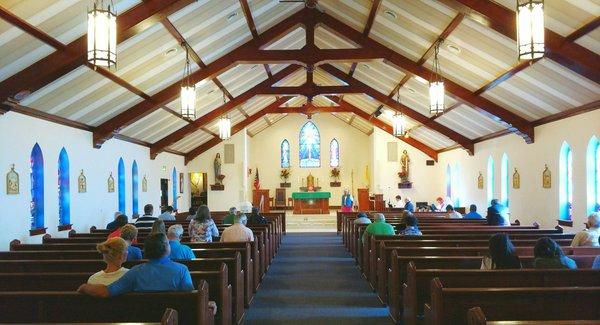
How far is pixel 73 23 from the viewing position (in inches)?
286

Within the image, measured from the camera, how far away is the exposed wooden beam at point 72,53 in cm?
773

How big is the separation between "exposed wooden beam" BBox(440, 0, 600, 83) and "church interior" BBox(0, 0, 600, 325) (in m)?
0.03

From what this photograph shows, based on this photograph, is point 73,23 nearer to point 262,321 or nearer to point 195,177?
point 262,321

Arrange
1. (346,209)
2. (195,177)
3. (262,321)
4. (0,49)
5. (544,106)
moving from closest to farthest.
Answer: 1. (262,321)
2. (0,49)
3. (544,106)
4. (346,209)
5. (195,177)

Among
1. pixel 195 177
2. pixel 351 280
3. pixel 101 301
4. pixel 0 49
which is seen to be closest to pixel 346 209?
pixel 195 177

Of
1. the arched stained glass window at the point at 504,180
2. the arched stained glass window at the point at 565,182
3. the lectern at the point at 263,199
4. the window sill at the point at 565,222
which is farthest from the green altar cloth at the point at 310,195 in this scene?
the window sill at the point at 565,222

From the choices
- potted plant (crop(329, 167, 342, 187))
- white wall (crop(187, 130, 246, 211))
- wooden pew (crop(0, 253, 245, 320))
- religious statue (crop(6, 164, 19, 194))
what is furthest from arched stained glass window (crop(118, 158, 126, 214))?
potted plant (crop(329, 167, 342, 187))

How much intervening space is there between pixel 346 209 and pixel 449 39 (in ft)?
36.4

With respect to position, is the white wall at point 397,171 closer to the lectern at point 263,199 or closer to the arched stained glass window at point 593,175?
the lectern at point 263,199

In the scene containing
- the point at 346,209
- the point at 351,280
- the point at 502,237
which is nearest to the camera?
the point at 502,237

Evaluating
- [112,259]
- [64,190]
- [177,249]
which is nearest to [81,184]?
[64,190]

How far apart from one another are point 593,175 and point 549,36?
3439mm

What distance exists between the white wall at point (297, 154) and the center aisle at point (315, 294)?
44.7ft

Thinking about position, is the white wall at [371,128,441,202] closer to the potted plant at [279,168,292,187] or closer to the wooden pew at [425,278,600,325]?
the potted plant at [279,168,292,187]
